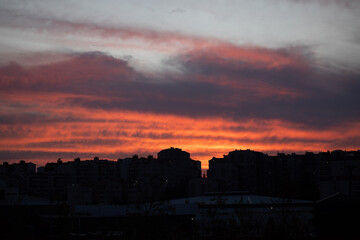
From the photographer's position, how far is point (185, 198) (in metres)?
55.2

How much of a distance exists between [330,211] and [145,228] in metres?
18.7

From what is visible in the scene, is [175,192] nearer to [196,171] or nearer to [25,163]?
[196,171]

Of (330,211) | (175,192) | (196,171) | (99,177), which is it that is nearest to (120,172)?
(99,177)

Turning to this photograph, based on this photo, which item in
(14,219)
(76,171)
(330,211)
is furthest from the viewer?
(76,171)

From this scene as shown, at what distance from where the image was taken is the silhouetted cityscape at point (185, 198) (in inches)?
933

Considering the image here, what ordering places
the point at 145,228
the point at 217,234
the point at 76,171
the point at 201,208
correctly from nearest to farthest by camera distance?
the point at 145,228 → the point at 217,234 → the point at 201,208 → the point at 76,171

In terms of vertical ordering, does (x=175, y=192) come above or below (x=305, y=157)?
below

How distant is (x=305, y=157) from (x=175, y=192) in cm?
3402

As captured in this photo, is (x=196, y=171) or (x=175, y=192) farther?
(x=196, y=171)

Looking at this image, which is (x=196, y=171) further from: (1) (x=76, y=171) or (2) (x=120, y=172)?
(1) (x=76, y=171)

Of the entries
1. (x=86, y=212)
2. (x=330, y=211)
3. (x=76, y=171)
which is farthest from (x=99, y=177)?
(x=330, y=211)

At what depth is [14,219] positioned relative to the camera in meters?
23.7

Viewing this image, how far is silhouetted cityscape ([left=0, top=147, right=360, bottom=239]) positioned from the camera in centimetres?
2369

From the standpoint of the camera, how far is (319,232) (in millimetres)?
31781
